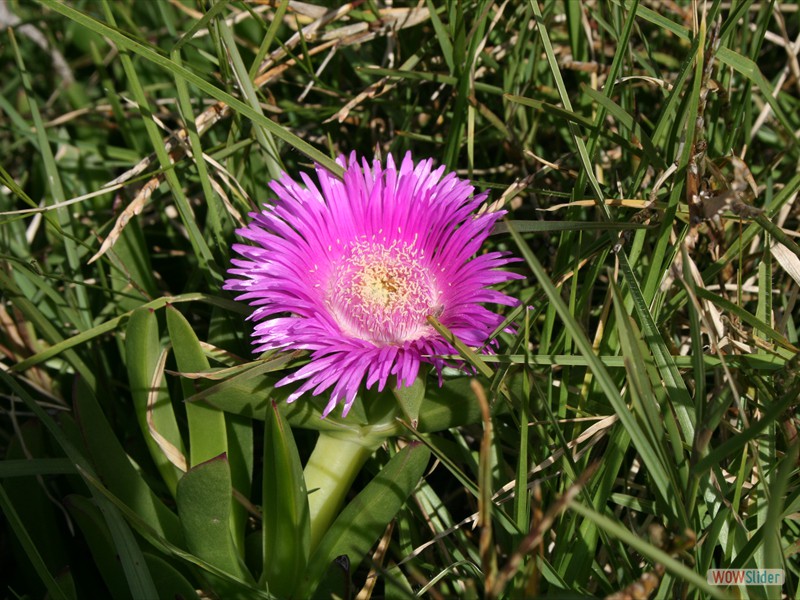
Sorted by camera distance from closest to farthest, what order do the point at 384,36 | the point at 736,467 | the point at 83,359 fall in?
the point at 736,467 → the point at 83,359 → the point at 384,36

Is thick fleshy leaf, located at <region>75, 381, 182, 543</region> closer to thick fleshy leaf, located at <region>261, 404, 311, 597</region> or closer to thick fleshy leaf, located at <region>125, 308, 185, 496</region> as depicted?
thick fleshy leaf, located at <region>125, 308, 185, 496</region>

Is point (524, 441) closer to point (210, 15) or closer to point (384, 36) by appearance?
point (210, 15)

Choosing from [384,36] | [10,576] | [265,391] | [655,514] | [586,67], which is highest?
[384,36]

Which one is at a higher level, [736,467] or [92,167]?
[92,167]

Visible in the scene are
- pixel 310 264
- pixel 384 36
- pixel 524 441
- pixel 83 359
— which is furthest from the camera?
pixel 384 36

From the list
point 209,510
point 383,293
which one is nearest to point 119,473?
point 209,510

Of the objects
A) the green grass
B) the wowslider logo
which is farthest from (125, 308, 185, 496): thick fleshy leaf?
the wowslider logo

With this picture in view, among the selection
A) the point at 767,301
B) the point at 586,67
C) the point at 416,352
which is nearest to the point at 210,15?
the point at 416,352
